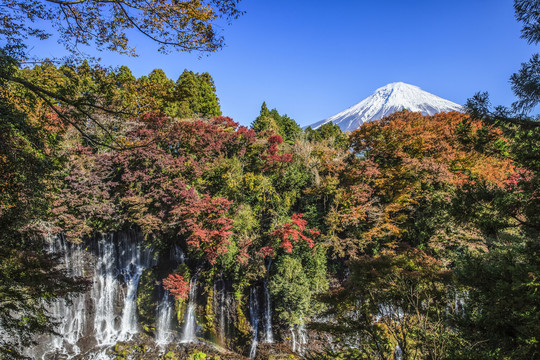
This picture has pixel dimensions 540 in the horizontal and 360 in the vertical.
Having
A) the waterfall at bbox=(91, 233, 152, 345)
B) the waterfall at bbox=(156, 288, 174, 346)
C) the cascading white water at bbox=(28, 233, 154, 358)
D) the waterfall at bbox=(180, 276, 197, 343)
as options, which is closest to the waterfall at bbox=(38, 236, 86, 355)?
the cascading white water at bbox=(28, 233, 154, 358)

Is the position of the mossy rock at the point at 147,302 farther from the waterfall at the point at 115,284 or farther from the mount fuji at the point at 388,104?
the mount fuji at the point at 388,104

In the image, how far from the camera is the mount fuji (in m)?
52.6

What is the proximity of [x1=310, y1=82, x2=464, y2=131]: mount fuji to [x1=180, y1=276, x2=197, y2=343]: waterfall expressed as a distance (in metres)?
43.6

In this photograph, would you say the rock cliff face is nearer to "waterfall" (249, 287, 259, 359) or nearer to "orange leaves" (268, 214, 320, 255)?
"waterfall" (249, 287, 259, 359)

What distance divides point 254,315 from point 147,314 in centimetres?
571

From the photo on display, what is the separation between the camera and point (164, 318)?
12.8m

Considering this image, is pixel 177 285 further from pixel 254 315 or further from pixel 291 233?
pixel 291 233

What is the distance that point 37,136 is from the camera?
4418 millimetres

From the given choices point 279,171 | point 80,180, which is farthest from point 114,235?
point 279,171

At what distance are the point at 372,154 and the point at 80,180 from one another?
44.8 ft

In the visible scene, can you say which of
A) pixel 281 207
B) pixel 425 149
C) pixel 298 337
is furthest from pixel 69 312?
pixel 425 149

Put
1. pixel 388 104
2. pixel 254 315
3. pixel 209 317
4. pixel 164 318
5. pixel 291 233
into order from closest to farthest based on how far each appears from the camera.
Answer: pixel 291 233
pixel 254 315
pixel 209 317
pixel 164 318
pixel 388 104

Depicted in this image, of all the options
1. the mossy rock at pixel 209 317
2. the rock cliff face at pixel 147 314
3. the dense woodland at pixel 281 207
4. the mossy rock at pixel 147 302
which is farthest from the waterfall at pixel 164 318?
the mossy rock at pixel 209 317

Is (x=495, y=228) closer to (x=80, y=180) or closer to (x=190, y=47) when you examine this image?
(x=190, y=47)
